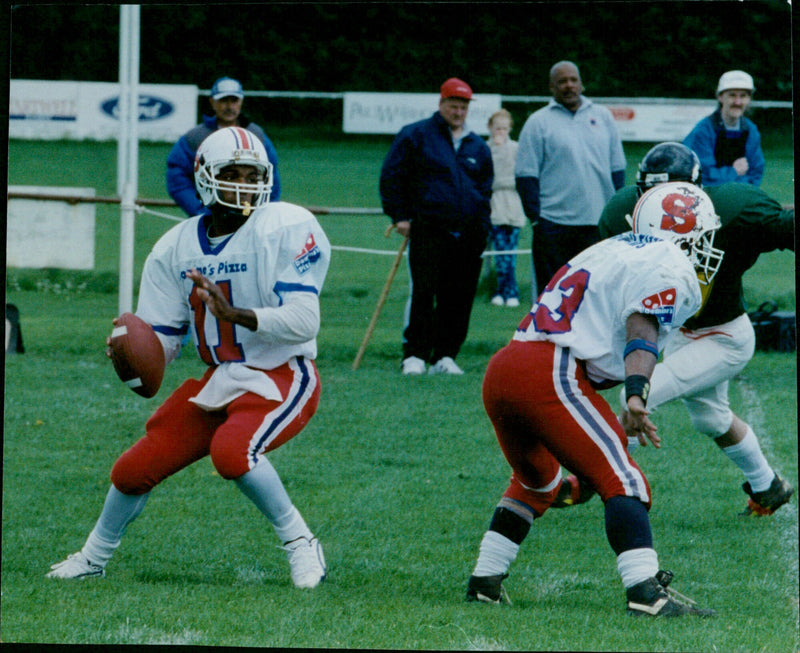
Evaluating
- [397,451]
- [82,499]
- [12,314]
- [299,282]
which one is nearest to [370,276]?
[12,314]

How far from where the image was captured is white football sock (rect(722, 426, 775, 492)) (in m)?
4.95

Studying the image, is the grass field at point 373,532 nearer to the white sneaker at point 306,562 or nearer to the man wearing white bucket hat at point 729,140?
the white sneaker at point 306,562

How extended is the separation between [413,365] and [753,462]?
9.88 ft

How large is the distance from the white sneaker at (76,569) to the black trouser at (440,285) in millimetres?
3760

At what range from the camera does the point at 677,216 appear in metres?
3.83

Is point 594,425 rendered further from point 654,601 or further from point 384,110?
point 384,110

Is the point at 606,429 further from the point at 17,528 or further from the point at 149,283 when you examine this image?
the point at 17,528

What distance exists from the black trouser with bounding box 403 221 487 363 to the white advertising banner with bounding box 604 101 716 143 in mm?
7204

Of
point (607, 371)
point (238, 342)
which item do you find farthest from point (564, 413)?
point (238, 342)

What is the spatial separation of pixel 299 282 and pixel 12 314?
4.79 m

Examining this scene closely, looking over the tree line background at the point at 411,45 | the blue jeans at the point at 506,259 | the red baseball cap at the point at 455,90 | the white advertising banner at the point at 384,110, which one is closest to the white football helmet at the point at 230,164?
the red baseball cap at the point at 455,90

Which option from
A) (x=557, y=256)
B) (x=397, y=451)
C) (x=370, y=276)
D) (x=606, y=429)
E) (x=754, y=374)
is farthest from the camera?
(x=370, y=276)

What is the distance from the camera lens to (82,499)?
199 inches

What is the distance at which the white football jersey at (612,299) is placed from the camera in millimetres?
3562
